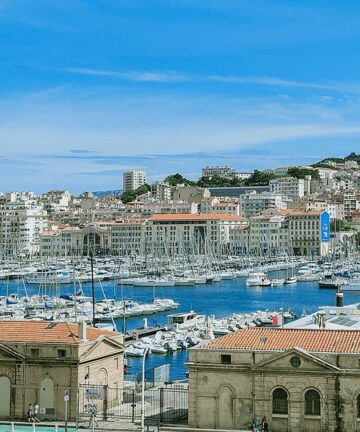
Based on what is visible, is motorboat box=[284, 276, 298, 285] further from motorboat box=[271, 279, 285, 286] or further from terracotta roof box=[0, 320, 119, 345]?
terracotta roof box=[0, 320, 119, 345]

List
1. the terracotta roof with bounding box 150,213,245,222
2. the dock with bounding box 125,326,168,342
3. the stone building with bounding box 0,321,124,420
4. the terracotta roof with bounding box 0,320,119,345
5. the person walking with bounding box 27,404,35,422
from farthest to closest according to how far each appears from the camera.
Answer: the terracotta roof with bounding box 150,213,245,222
the dock with bounding box 125,326,168,342
the terracotta roof with bounding box 0,320,119,345
the stone building with bounding box 0,321,124,420
the person walking with bounding box 27,404,35,422

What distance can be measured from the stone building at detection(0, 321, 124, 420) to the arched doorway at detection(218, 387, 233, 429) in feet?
15.9

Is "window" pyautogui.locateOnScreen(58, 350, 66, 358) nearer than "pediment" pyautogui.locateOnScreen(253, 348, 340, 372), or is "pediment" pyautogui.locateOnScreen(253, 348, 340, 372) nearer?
"pediment" pyautogui.locateOnScreen(253, 348, 340, 372)

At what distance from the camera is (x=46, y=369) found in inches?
1205

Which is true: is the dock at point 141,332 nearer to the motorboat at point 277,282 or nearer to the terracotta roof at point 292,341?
the terracotta roof at point 292,341

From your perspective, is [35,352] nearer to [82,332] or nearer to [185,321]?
[82,332]

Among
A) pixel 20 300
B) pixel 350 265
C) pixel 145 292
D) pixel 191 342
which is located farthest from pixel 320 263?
pixel 191 342

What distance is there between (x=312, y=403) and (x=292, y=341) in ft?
7.15

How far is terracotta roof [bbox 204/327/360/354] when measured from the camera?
92.2 feet

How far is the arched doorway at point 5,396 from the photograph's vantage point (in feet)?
101

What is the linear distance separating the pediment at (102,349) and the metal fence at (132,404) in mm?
1036

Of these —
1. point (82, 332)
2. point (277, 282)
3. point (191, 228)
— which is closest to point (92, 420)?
point (82, 332)

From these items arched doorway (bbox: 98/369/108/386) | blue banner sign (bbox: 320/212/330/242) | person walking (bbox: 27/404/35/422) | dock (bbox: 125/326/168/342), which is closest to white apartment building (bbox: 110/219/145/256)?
blue banner sign (bbox: 320/212/330/242)

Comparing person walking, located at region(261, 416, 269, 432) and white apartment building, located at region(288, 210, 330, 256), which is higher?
white apartment building, located at region(288, 210, 330, 256)
